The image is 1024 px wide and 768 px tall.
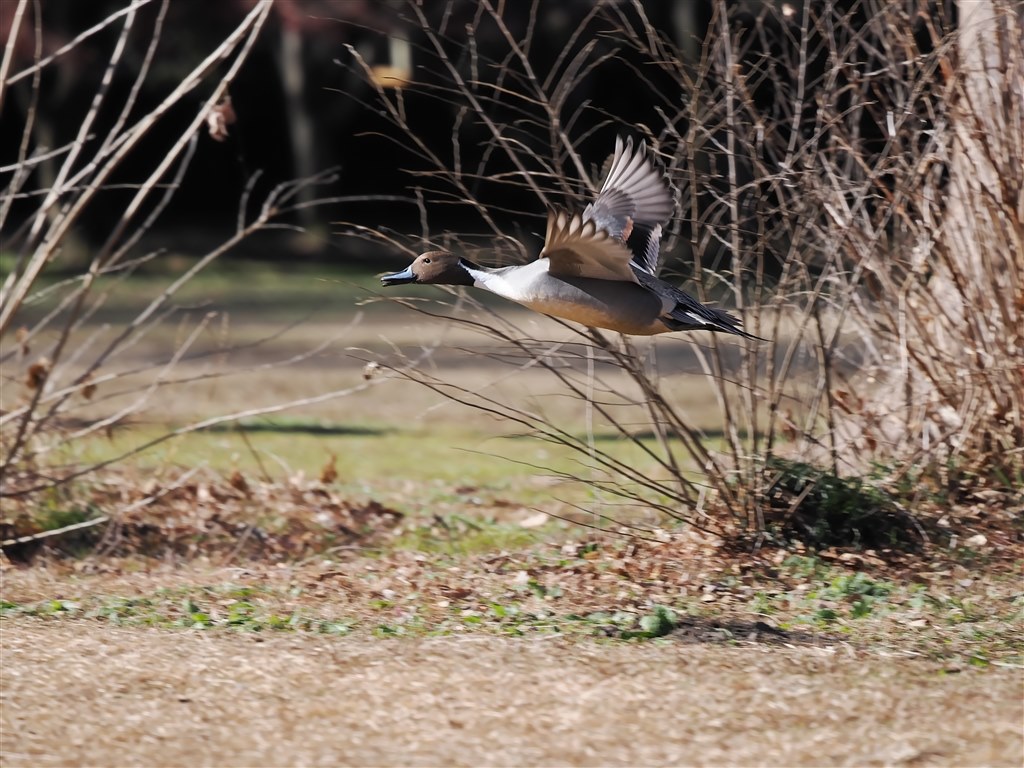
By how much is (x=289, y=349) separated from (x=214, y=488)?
6682 mm

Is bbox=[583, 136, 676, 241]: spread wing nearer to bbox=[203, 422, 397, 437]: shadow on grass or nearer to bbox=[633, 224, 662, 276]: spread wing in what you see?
bbox=[633, 224, 662, 276]: spread wing

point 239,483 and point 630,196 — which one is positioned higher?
point 630,196

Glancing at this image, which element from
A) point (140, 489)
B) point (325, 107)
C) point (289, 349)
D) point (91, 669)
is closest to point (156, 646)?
point (91, 669)

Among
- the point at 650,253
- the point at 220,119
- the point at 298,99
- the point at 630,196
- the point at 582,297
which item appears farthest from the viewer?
the point at 298,99

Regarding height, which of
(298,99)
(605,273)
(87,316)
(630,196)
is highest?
(630,196)

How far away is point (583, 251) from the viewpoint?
16.3 feet

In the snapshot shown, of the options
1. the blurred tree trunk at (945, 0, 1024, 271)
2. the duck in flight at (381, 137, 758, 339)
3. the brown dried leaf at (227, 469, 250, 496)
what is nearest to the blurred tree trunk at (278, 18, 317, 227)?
the brown dried leaf at (227, 469, 250, 496)

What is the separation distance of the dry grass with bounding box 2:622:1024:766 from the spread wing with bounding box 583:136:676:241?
63.0 inches

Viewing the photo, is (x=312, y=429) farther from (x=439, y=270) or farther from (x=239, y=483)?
(x=439, y=270)

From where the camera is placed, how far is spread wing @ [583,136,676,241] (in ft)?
18.0

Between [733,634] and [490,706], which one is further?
[733,634]

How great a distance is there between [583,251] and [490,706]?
1562 millimetres

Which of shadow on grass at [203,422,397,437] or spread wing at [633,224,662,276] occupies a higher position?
spread wing at [633,224,662,276]

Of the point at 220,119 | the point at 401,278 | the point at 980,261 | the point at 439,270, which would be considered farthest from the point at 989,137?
the point at 220,119
